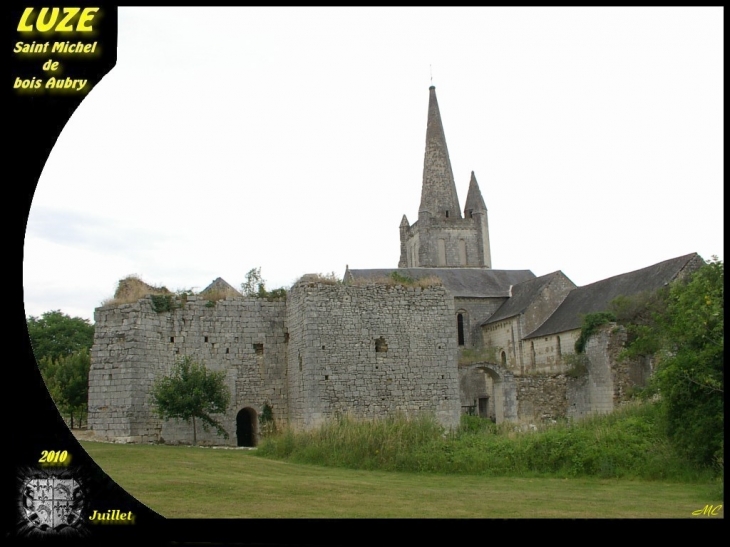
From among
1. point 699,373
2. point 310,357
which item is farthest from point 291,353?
point 699,373

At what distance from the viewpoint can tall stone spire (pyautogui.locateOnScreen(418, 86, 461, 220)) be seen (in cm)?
5931

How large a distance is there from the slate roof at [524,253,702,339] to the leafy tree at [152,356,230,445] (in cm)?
2173

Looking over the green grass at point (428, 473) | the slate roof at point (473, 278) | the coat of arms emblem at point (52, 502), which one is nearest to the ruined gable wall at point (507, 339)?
the slate roof at point (473, 278)

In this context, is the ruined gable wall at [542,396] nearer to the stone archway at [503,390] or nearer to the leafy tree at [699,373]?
the stone archway at [503,390]

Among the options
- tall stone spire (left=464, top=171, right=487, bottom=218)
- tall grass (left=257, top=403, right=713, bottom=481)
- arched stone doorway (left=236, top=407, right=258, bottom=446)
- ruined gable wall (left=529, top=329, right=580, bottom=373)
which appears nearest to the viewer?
tall grass (left=257, top=403, right=713, bottom=481)

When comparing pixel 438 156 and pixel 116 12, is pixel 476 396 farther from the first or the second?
pixel 116 12

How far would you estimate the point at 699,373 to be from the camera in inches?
415

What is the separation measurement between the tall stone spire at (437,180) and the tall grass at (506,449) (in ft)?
147

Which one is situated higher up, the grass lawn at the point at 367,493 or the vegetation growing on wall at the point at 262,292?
the vegetation growing on wall at the point at 262,292

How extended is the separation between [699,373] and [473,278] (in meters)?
39.0

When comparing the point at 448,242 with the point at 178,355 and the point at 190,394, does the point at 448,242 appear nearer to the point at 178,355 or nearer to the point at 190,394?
the point at 178,355

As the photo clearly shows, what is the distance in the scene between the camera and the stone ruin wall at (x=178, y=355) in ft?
55.2

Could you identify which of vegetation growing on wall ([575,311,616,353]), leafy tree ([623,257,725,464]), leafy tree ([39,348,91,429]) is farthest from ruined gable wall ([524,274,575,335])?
leafy tree ([623,257,725,464])

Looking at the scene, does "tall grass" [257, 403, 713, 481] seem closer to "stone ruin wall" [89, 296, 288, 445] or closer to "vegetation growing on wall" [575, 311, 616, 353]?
"stone ruin wall" [89, 296, 288, 445]
